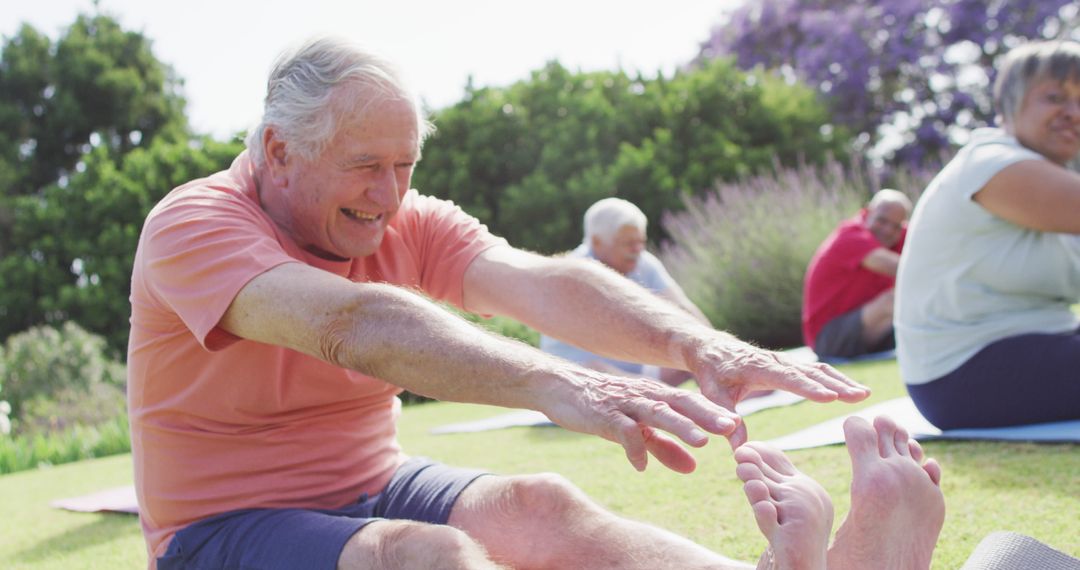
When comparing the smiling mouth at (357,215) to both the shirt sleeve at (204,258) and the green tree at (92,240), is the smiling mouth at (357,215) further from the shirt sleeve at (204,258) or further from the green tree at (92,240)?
the green tree at (92,240)

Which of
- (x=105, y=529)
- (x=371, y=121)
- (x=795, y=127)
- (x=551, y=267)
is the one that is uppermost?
(x=371, y=121)

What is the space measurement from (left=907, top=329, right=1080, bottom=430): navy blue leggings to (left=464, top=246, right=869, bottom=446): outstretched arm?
1876 mm

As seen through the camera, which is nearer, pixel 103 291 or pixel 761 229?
pixel 761 229

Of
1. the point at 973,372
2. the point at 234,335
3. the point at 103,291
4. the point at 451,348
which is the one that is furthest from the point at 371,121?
the point at 103,291

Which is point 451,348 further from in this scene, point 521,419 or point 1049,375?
point 521,419

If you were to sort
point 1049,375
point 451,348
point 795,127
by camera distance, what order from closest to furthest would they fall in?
point 451,348, point 1049,375, point 795,127

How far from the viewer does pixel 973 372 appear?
3.53 meters

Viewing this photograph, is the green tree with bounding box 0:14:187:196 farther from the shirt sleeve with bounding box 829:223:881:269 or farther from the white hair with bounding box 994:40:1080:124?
the white hair with bounding box 994:40:1080:124

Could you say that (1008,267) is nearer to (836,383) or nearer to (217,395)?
(836,383)

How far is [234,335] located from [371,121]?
554 millimetres

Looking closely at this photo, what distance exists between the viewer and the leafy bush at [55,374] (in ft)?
28.6

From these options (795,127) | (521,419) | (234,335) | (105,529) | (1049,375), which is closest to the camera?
(234,335)

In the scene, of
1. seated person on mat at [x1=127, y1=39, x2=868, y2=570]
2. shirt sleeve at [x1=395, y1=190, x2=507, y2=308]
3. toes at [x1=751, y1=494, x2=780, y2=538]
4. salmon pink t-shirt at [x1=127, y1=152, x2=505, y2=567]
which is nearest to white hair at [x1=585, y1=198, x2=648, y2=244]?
shirt sleeve at [x1=395, y1=190, x2=507, y2=308]

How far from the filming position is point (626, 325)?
2160mm
